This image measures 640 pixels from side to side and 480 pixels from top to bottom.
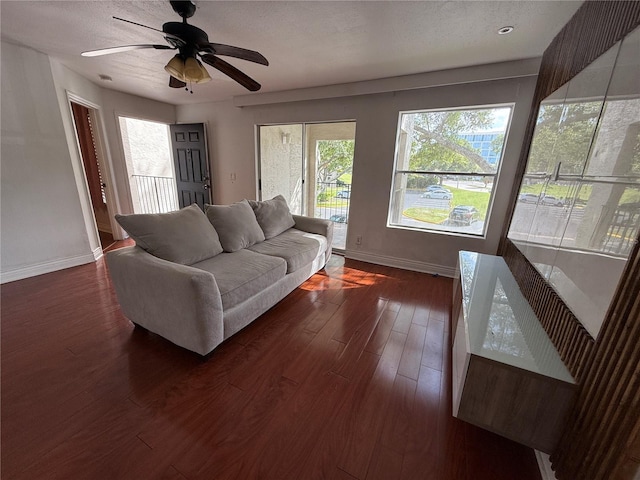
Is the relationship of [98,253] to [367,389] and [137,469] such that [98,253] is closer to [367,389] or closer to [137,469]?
[137,469]

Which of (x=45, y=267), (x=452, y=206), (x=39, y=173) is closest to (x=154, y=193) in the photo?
(x=39, y=173)

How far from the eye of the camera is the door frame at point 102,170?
303 cm

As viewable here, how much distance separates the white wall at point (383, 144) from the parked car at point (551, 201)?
125 cm

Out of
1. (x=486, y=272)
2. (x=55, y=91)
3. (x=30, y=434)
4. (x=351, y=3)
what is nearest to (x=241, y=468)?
(x=30, y=434)

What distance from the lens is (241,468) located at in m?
1.06

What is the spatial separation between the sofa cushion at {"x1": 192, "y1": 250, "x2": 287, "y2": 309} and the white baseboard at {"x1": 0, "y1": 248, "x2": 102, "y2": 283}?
7.52 ft

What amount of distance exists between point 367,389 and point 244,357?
2.76ft

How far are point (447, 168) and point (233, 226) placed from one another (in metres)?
2.60

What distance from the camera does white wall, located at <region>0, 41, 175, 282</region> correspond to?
2.46 meters

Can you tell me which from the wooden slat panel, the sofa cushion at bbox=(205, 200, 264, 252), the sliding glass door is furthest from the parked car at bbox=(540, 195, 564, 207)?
the sliding glass door

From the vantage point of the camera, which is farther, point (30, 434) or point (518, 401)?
point (30, 434)

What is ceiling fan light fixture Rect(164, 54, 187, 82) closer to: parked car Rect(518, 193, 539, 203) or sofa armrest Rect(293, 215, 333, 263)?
sofa armrest Rect(293, 215, 333, 263)

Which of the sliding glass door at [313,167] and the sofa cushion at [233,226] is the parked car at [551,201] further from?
the sliding glass door at [313,167]

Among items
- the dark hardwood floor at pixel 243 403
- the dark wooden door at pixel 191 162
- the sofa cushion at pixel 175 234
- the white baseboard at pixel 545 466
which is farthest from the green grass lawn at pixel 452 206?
the dark wooden door at pixel 191 162
